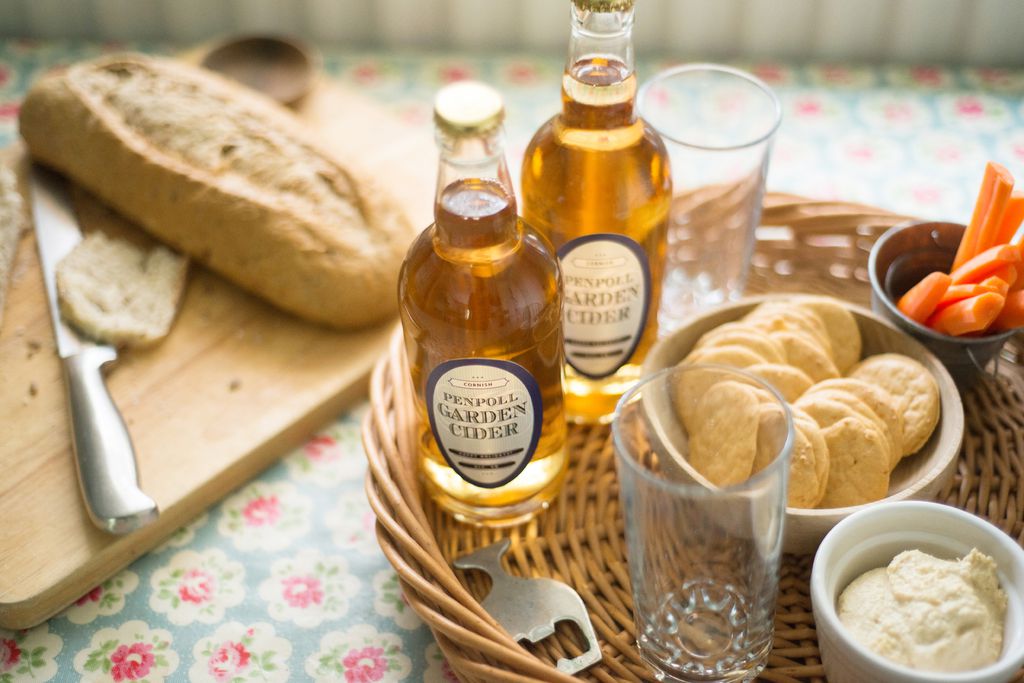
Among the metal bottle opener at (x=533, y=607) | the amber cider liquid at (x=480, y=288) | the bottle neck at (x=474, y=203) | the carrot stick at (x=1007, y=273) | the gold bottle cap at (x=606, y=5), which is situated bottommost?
the metal bottle opener at (x=533, y=607)

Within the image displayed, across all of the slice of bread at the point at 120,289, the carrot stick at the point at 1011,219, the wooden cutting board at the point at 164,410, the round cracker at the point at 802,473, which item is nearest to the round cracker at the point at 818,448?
the round cracker at the point at 802,473

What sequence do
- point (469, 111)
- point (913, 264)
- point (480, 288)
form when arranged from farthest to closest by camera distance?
point (913, 264)
point (480, 288)
point (469, 111)

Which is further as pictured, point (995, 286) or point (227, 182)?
point (227, 182)

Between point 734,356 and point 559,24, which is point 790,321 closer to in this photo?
point 734,356

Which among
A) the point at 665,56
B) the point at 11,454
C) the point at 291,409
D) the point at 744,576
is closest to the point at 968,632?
the point at 744,576

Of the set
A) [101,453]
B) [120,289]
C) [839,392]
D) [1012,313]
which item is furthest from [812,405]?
[120,289]

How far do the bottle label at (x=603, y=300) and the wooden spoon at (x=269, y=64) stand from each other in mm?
730

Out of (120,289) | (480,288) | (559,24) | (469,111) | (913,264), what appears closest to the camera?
(469,111)

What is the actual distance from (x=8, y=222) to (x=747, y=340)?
875 millimetres

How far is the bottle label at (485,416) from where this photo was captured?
2.72ft

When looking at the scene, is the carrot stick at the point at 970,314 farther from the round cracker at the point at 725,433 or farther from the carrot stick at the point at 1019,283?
the round cracker at the point at 725,433

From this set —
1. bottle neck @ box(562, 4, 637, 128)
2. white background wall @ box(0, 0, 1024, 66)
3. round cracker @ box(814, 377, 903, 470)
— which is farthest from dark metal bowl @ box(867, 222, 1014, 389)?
white background wall @ box(0, 0, 1024, 66)

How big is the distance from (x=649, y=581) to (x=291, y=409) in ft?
1.56

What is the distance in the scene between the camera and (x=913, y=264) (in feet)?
3.52
